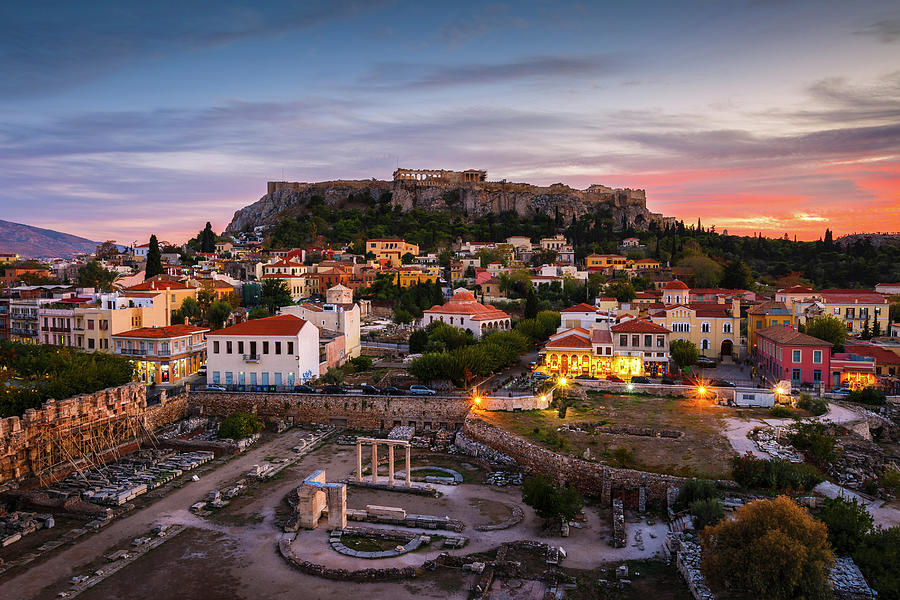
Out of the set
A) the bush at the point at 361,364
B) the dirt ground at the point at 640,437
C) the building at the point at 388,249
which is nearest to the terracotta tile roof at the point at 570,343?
the dirt ground at the point at 640,437

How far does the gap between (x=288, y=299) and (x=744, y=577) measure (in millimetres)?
62676

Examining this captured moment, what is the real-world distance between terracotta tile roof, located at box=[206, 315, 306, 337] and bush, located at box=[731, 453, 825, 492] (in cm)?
2701

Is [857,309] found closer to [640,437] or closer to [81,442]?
[640,437]

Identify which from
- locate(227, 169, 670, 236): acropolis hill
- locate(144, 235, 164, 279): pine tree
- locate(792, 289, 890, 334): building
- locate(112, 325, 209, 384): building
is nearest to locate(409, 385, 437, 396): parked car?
locate(112, 325, 209, 384): building

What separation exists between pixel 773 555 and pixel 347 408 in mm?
27115

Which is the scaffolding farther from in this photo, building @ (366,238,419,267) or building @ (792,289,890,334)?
building @ (366,238,419,267)

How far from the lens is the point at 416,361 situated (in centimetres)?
4228

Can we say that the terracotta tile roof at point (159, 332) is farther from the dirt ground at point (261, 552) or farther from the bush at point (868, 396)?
the bush at point (868, 396)

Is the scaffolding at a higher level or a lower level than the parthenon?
lower

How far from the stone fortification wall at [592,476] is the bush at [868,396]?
20.2 m

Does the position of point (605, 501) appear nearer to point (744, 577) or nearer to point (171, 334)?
point (744, 577)

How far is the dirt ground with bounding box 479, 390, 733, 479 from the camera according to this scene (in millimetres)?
26250

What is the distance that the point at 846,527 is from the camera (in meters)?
18.2

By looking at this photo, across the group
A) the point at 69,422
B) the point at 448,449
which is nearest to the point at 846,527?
the point at 448,449
